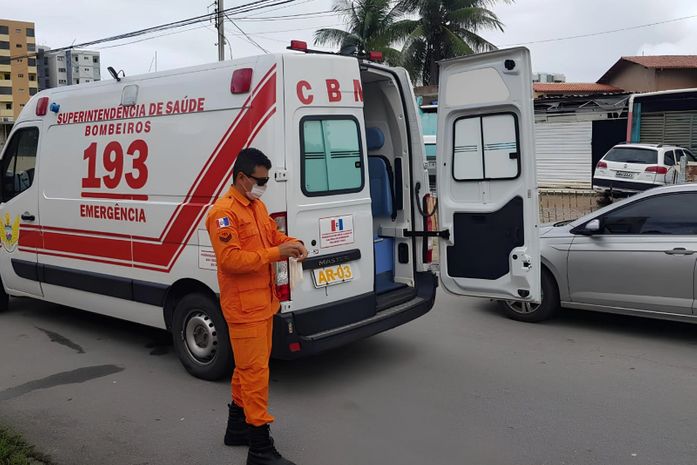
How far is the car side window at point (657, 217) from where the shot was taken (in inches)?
235

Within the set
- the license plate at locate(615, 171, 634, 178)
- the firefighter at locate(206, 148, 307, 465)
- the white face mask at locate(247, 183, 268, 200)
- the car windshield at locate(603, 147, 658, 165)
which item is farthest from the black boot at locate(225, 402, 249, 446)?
the car windshield at locate(603, 147, 658, 165)

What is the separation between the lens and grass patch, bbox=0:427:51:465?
3.77 m

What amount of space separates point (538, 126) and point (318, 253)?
21478mm

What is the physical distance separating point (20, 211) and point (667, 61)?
3136 cm

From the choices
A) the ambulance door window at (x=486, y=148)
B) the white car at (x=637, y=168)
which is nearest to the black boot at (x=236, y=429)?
the ambulance door window at (x=486, y=148)

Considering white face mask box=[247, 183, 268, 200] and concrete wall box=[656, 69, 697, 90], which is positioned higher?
concrete wall box=[656, 69, 697, 90]

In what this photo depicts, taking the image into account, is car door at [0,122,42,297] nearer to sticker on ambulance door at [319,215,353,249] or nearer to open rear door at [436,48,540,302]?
sticker on ambulance door at [319,215,353,249]

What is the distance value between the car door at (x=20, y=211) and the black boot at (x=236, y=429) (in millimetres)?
3596

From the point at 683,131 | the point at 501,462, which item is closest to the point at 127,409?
the point at 501,462

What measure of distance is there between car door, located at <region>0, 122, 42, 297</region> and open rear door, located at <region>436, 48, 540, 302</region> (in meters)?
4.04

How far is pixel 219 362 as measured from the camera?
5004 mm

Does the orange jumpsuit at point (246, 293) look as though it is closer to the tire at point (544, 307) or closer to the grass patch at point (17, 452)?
the grass patch at point (17, 452)

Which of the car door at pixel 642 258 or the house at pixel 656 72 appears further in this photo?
the house at pixel 656 72

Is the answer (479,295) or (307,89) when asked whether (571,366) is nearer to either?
(479,295)
